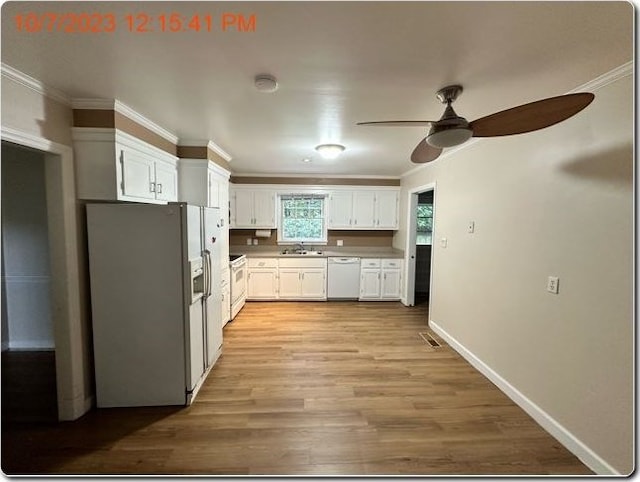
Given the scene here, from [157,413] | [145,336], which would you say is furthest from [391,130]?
[157,413]

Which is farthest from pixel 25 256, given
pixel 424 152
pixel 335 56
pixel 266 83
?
pixel 424 152

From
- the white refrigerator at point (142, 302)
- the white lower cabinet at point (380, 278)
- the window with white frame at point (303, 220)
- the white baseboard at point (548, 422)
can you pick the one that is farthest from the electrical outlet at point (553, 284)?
the window with white frame at point (303, 220)

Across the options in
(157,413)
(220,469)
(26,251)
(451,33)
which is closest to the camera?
(451,33)

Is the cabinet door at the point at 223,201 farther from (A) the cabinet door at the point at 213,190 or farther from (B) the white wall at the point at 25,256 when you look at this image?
(B) the white wall at the point at 25,256

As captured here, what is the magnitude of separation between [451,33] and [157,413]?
3182 millimetres

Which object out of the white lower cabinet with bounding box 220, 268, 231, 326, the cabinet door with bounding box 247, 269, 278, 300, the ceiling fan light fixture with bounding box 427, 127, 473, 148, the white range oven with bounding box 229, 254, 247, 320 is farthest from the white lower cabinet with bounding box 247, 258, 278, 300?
the ceiling fan light fixture with bounding box 427, 127, 473, 148

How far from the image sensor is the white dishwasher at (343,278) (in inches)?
201

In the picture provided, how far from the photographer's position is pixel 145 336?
87.7 inches

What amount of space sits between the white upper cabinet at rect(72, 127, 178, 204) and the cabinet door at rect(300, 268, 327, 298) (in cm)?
305

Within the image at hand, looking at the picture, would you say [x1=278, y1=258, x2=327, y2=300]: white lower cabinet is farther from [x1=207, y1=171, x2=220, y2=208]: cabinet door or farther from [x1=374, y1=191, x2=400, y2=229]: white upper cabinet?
[x1=207, y1=171, x2=220, y2=208]: cabinet door

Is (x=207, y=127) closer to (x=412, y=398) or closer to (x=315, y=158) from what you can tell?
(x=315, y=158)

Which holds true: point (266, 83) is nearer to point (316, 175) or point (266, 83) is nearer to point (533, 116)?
point (533, 116)

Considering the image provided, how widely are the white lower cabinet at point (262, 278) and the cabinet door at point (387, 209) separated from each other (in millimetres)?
2215

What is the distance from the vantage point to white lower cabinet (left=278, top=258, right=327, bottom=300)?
5035 millimetres
